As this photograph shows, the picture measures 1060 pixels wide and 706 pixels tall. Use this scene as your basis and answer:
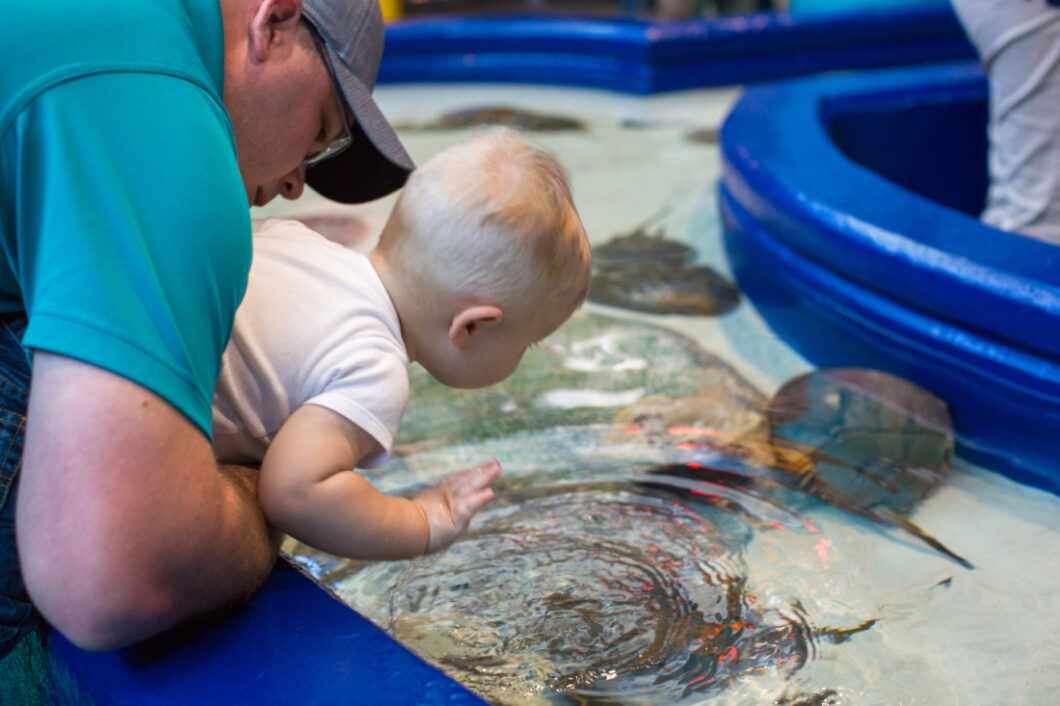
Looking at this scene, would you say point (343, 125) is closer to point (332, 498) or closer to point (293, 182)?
point (293, 182)

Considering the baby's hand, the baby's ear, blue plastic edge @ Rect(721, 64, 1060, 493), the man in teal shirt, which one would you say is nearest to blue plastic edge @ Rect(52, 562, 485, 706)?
the man in teal shirt

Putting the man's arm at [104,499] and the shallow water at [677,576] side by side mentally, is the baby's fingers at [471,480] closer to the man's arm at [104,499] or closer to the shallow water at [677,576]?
the shallow water at [677,576]

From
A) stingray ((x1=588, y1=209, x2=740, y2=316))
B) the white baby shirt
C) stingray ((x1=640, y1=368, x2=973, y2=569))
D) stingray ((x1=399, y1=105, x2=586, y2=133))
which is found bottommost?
stingray ((x1=399, y1=105, x2=586, y2=133))

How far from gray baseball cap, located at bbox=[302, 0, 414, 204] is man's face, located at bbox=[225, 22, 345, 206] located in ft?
0.08

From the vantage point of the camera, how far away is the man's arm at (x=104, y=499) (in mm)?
845

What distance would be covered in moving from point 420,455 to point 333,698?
2.88 feet

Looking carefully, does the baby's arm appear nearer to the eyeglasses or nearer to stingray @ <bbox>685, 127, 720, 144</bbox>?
the eyeglasses

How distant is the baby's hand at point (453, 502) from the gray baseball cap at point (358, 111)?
0.44m

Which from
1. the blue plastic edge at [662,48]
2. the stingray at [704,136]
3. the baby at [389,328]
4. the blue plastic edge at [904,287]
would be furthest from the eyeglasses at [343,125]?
the blue plastic edge at [662,48]

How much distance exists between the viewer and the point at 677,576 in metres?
1.40

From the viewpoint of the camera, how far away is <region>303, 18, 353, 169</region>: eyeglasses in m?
1.18

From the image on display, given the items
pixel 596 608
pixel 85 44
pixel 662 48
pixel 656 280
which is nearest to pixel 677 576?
pixel 596 608

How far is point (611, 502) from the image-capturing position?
1607 mm

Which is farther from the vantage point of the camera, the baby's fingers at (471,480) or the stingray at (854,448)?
the stingray at (854,448)
